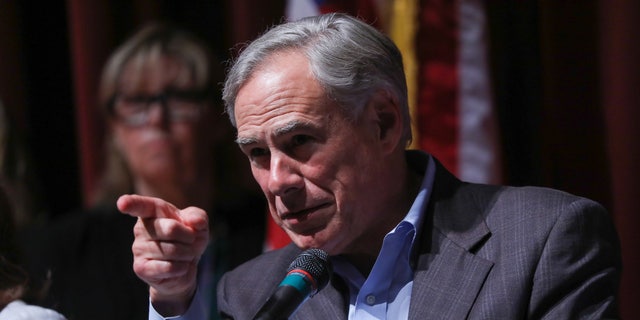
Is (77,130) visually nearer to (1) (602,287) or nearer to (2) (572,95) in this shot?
(2) (572,95)

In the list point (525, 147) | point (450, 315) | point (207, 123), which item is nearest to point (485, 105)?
point (525, 147)

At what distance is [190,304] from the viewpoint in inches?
84.7

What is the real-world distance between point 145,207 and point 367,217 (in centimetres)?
48

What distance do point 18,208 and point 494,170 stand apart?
5.75 feet

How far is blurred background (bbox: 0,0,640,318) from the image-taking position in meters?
2.89

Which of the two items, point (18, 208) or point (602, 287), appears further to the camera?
point (18, 208)

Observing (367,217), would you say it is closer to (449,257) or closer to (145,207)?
(449,257)

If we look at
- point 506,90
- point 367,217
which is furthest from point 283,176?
point 506,90

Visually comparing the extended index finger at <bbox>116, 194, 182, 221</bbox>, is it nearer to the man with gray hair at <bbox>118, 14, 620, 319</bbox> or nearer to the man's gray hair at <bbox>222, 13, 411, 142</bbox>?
the man with gray hair at <bbox>118, 14, 620, 319</bbox>

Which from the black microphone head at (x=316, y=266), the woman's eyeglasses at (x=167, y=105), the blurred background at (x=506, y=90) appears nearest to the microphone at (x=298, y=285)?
the black microphone head at (x=316, y=266)

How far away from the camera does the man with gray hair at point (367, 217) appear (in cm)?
196

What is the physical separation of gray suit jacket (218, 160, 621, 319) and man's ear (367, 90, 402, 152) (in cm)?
15

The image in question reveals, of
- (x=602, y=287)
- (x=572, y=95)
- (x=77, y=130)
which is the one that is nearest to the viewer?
(x=602, y=287)

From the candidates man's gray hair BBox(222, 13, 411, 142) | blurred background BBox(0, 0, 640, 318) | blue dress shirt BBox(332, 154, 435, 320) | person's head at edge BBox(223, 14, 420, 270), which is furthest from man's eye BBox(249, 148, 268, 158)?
blurred background BBox(0, 0, 640, 318)
